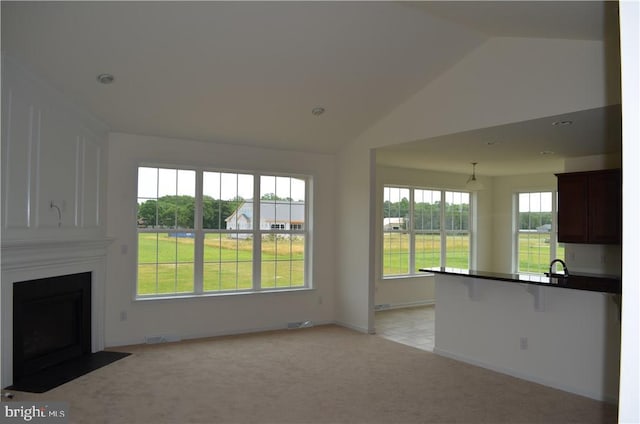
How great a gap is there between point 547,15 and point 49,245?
451 centimetres

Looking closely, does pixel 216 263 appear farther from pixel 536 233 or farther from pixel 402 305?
pixel 536 233

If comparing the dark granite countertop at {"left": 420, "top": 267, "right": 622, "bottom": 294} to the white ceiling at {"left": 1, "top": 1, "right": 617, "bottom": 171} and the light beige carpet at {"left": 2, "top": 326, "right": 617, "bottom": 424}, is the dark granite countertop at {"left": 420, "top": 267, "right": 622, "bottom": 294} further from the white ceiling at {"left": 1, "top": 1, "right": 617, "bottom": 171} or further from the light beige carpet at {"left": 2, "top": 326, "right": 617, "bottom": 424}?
the white ceiling at {"left": 1, "top": 1, "right": 617, "bottom": 171}

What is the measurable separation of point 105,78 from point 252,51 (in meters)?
1.42

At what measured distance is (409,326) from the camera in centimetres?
684

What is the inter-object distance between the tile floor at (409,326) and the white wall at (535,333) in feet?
1.96

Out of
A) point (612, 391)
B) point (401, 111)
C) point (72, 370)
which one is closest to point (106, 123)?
point (72, 370)

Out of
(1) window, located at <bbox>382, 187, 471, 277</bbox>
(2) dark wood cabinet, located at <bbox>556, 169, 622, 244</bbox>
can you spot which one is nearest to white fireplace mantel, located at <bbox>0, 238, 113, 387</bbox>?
(1) window, located at <bbox>382, 187, 471, 277</bbox>

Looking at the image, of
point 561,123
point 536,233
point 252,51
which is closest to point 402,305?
point 536,233

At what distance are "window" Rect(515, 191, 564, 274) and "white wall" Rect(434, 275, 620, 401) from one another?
4363 mm

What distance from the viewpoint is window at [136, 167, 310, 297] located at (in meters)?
5.82

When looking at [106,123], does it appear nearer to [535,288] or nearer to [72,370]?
[72,370]

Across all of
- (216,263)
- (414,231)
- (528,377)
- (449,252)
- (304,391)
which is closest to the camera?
(304,391)

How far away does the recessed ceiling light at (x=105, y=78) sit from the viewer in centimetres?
438

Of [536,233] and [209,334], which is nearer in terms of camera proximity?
[209,334]
